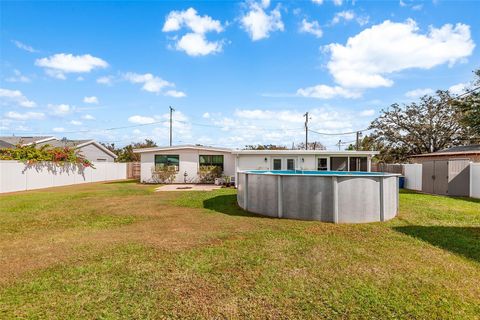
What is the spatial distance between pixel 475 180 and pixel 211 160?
15.3m

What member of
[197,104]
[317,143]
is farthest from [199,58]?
[317,143]

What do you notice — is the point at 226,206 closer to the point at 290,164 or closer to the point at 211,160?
the point at 290,164

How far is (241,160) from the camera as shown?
57.1ft

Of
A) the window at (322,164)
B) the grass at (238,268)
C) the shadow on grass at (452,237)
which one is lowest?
the shadow on grass at (452,237)

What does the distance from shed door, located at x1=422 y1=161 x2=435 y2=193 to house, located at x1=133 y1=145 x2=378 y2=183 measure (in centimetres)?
302

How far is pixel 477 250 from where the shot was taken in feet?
16.1

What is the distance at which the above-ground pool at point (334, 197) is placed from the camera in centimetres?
695

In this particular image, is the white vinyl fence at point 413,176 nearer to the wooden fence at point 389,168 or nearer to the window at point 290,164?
the wooden fence at point 389,168

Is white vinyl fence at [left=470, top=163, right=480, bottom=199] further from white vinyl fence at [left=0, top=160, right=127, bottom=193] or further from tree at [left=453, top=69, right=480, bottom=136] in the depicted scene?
white vinyl fence at [left=0, top=160, right=127, bottom=193]

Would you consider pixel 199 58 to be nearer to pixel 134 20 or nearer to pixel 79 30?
pixel 134 20

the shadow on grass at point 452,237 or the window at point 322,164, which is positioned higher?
the window at point 322,164

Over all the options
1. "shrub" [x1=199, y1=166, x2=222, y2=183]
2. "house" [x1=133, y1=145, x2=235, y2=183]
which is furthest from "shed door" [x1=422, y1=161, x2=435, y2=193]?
"shrub" [x1=199, y1=166, x2=222, y2=183]

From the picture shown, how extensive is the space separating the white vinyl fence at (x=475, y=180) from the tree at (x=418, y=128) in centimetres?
1646

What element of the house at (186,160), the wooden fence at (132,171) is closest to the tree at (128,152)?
the wooden fence at (132,171)
